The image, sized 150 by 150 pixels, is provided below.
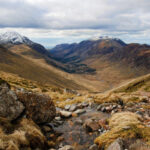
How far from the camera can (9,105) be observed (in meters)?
15.5

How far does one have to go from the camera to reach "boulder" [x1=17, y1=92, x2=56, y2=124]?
57.8 ft

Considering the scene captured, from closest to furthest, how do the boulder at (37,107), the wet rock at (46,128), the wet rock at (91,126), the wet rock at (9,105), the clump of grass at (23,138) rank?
the clump of grass at (23,138) < the wet rock at (9,105) < the boulder at (37,107) < the wet rock at (46,128) < the wet rock at (91,126)

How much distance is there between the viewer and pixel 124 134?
1431 cm

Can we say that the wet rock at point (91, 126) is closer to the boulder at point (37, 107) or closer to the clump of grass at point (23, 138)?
the boulder at point (37, 107)

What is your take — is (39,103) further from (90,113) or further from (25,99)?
(90,113)

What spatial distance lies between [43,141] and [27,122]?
2768mm

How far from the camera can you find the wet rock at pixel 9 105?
1506 centimetres

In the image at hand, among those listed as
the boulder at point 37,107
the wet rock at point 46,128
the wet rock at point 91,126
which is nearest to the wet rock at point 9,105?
the boulder at point 37,107

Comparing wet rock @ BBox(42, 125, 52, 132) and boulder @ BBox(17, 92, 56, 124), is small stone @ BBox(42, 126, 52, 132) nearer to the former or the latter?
wet rock @ BBox(42, 125, 52, 132)

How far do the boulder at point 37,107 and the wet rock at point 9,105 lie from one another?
3.56ft

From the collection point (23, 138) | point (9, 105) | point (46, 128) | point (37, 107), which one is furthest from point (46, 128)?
point (23, 138)

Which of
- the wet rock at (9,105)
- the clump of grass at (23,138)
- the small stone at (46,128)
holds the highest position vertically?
the wet rock at (9,105)

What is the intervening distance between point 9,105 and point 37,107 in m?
3.74

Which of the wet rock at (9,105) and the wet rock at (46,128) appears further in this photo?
the wet rock at (46,128)
